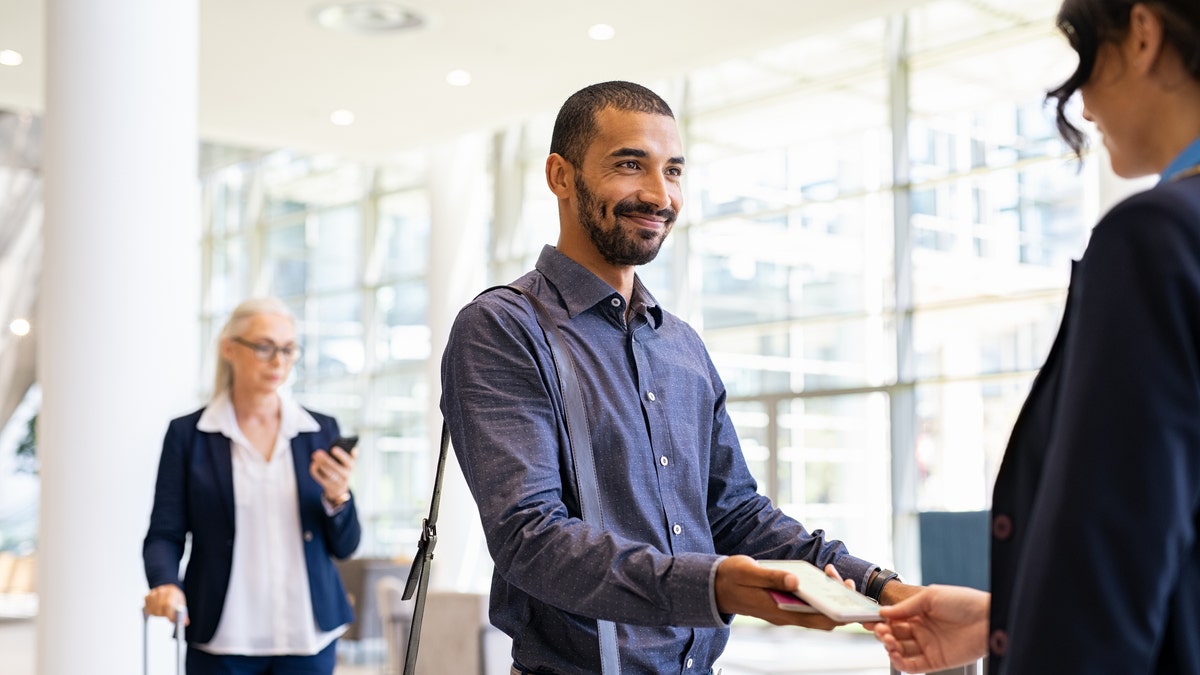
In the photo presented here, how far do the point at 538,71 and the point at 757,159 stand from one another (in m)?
2.74

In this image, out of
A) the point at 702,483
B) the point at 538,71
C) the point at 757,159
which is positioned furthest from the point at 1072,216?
the point at 702,483

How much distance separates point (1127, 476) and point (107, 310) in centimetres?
580

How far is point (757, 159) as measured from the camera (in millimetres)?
13695

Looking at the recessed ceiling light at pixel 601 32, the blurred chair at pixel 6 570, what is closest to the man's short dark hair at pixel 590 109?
the recessed ceiling light at pixel 601 32

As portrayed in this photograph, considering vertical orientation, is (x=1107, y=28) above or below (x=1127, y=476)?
above

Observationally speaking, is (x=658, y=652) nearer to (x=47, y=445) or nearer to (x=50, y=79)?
(x=47, y=445)

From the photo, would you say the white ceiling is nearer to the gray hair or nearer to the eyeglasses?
the gray hair

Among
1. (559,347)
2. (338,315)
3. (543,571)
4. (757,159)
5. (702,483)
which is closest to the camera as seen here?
(543,571)

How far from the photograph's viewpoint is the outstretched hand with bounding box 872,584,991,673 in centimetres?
192

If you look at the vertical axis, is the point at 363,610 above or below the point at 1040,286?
below

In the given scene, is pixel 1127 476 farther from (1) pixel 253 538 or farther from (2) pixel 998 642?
(1) pixel 253 538

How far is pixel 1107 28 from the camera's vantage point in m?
1.46

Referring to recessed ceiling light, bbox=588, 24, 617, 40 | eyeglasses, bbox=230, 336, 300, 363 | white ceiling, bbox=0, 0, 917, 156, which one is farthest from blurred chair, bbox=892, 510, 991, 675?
eyeglasses, bbox=230, 336, 300, 363

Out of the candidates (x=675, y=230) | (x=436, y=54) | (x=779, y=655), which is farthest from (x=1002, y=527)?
(x=675, y=230)
